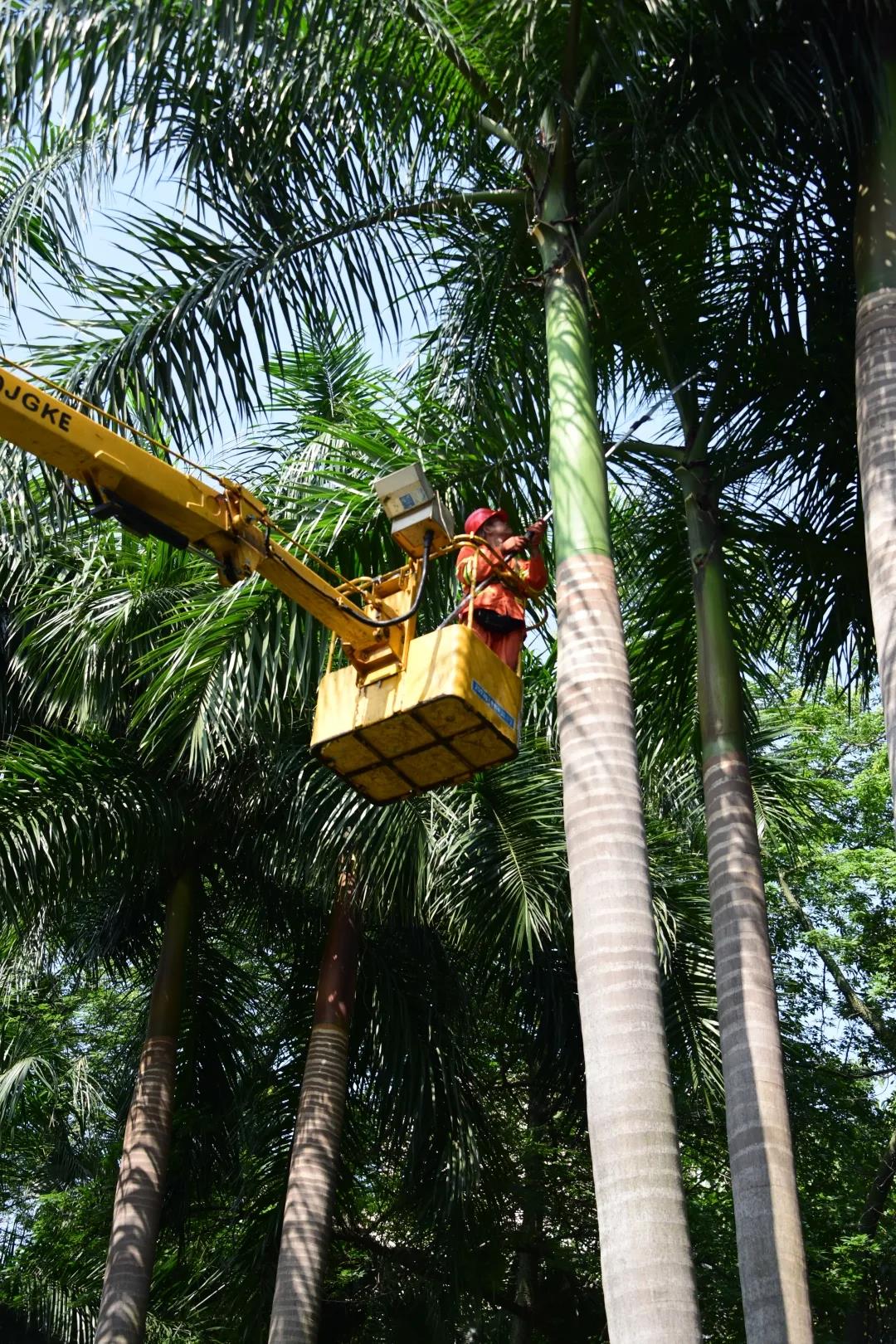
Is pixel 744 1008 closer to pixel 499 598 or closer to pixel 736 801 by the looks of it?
pixel 736 801

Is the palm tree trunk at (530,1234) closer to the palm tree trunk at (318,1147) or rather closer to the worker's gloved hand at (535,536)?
the palm tree trunk at (318,1147)

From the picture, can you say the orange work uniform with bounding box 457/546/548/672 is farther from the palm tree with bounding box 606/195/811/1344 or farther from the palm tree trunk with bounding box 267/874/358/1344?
the palm tree trunk with bounding box 267/874/358/1344

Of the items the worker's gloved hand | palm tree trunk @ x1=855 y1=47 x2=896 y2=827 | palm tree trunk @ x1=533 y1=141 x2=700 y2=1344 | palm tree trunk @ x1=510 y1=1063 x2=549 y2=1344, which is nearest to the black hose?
the worker's gloved hand

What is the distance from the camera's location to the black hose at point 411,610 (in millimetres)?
7371

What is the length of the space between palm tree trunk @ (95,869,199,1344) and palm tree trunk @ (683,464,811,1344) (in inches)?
219

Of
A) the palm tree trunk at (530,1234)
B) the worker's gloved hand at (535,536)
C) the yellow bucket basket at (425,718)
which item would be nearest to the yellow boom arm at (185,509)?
the yellow bucket basket at (425,718)

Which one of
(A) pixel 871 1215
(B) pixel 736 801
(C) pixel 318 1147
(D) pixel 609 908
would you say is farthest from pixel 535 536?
(A) pixel 871 1215

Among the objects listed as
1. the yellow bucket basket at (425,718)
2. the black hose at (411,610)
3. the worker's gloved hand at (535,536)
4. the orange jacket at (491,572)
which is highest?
the worker's gloved hand at (535,536)

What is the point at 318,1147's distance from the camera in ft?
37.0

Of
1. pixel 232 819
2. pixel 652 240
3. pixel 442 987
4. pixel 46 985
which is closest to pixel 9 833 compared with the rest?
pixel 232 819

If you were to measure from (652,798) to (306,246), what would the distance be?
708 cm

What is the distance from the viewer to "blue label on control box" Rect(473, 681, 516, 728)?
7.20m

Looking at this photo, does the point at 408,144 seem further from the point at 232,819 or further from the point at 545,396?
the point at 232,819

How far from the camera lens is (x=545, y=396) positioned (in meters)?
9.51
